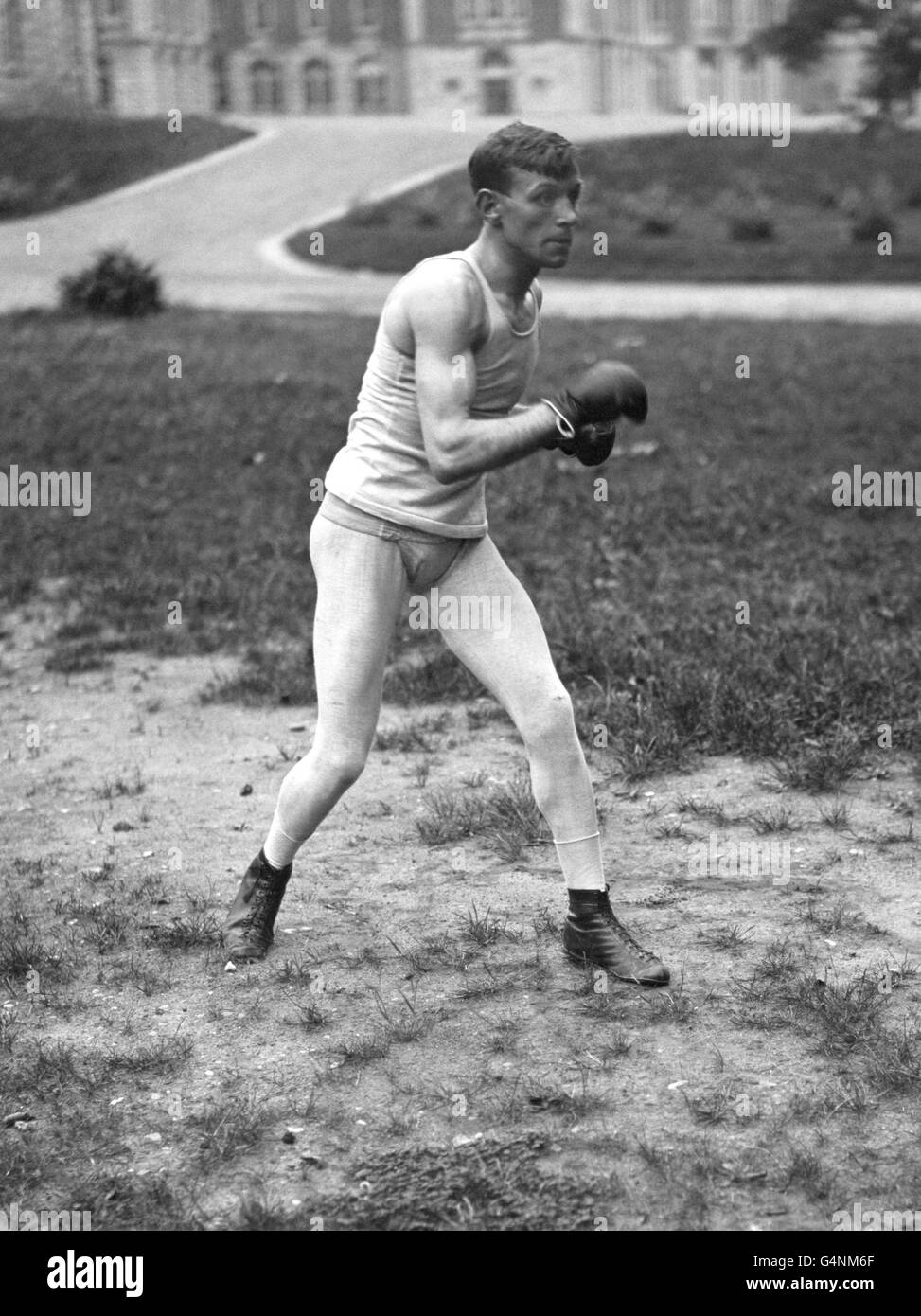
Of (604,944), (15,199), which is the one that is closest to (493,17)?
(15,199)

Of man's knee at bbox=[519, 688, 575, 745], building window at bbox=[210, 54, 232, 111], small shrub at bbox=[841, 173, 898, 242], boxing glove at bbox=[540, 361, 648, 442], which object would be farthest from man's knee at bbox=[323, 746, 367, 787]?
building window at bbox=[210, 54, 232, 111]

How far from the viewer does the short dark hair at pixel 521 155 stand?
4020mm

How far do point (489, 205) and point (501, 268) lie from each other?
15 centimetres

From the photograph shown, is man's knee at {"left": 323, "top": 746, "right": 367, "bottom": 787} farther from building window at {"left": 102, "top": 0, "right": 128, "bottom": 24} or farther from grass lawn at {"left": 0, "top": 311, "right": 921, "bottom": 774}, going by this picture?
building window at {"left": 102, "top": 0, "right": 128, "bottom": 24}

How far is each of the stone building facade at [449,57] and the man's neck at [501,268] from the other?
163 ft

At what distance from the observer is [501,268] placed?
4.14m

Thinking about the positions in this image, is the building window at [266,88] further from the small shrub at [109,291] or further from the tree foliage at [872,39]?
the tree foliage at [872,39]

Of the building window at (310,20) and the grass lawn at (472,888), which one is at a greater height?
the grass lawn at (472,888)

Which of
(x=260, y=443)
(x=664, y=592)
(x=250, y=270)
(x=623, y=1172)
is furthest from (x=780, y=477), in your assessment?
(x=250, y=270)

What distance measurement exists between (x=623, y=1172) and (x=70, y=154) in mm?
35209

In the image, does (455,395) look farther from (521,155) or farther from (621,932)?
(621,932)

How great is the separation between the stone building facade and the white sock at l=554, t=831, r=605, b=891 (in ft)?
163

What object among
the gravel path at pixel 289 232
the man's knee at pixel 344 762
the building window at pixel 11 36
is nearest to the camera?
the man's knee at pixel 344 762

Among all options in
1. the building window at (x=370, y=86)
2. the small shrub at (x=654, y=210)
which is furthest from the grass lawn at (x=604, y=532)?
the building window at (x=370, y=86)
